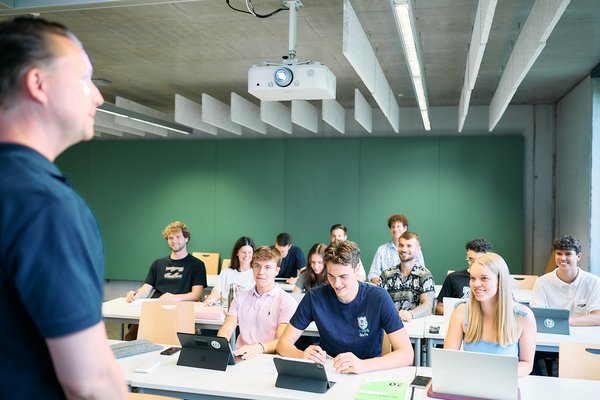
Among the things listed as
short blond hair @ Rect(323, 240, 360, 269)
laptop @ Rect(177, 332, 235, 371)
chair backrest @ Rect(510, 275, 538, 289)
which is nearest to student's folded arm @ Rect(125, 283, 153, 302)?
laptop @ Rect(177, 332, 235, 371)

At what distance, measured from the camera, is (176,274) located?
5.80m

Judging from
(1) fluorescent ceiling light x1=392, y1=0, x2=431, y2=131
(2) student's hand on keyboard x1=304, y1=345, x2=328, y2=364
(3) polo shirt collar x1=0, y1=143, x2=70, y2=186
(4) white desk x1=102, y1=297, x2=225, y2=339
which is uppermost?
(1) fluorescent ceiling light x1=392, y1=0, x2=431, y2=131

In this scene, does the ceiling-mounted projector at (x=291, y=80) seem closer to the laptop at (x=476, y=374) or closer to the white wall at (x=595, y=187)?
the laptop at (x=476, y=374)

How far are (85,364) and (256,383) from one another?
221cm

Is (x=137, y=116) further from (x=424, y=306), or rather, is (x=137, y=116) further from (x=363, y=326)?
(x=363, y=326)

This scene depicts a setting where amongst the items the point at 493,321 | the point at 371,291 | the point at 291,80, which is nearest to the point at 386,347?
the point at 371,291

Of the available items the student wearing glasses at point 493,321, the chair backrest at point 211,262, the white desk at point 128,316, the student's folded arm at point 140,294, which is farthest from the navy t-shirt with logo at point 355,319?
the chair backrest at point 211,262

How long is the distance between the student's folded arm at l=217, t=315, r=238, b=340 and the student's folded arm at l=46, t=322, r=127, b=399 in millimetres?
3242

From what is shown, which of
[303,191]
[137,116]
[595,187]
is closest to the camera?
[595,187]

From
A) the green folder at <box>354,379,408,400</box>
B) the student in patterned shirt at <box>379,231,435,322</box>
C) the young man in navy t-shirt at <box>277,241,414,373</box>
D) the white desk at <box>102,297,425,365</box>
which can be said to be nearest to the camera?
the green folder at <box>354,379,408,400</box>

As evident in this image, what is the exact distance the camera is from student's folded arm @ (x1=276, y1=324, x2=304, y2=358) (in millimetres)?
3416

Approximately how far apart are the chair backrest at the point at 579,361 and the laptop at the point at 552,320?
1.10 meters

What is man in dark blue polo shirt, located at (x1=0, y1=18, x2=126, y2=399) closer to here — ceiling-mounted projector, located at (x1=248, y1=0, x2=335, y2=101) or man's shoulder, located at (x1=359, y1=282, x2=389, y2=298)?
man's shoulder, located at (x1=359, y1=282, x2=389, y2=298)

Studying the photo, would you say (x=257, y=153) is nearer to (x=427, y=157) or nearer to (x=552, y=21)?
(x=427, y=157)
